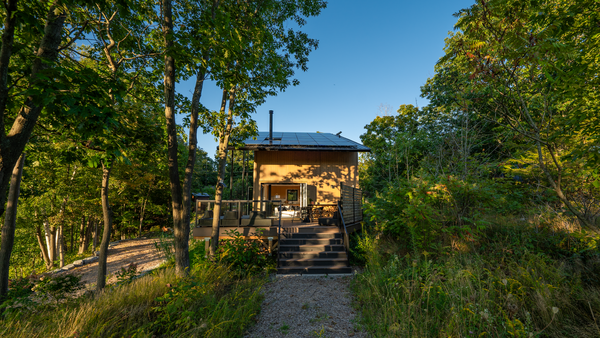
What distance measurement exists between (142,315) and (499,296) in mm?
5447

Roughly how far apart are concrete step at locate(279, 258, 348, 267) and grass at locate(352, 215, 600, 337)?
4.64 feet

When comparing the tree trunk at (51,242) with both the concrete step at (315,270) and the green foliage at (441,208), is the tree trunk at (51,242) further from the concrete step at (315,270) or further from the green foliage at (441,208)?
the green foliage at (441,208)

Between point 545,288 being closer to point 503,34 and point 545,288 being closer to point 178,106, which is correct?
point 503,34

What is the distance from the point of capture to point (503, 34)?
3.49m

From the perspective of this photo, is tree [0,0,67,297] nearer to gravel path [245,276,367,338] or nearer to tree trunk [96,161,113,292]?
tree trunk [96,161,113,292]

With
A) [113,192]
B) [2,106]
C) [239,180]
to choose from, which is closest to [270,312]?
[2,106]

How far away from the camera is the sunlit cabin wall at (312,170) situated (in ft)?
38.4

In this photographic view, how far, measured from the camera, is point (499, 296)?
10.9 feet

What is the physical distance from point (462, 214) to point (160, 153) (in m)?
8.29

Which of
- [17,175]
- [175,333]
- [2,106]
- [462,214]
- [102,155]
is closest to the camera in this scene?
[2,106]

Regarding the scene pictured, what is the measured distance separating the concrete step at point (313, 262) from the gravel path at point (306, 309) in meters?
0.58

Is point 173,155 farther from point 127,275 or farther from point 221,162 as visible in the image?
point 127,275

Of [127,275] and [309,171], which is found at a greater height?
[309,171]

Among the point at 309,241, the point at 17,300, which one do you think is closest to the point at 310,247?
the point at 309,241
